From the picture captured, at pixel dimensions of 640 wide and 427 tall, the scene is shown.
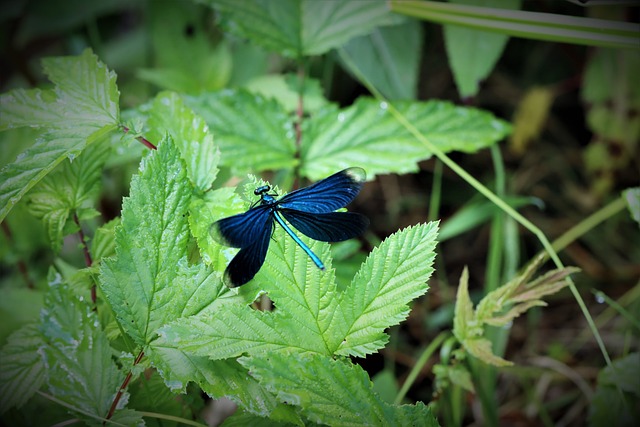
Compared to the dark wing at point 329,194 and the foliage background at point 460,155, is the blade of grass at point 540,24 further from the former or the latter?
the dark wing at point 329,194

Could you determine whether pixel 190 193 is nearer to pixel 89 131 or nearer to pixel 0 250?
pixel 89 131

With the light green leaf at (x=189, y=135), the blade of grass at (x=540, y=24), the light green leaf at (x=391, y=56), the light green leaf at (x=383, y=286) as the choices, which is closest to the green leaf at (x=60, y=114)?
the light green leaf at (x=189, y=135)

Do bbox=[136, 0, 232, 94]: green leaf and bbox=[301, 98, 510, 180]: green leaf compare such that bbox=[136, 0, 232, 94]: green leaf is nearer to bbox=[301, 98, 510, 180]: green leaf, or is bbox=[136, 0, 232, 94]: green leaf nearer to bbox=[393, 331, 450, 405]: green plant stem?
bbox=[301, 98, 510, 180]: green leaf

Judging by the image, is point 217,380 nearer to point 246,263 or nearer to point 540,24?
point 246,263

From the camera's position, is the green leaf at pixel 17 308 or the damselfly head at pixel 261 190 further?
the green leaf at pixel 17 308

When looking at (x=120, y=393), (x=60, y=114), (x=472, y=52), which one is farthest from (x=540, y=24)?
(x=120, y=393)

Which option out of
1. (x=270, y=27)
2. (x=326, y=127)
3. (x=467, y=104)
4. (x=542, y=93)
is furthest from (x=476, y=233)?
(x=270, y=27)
